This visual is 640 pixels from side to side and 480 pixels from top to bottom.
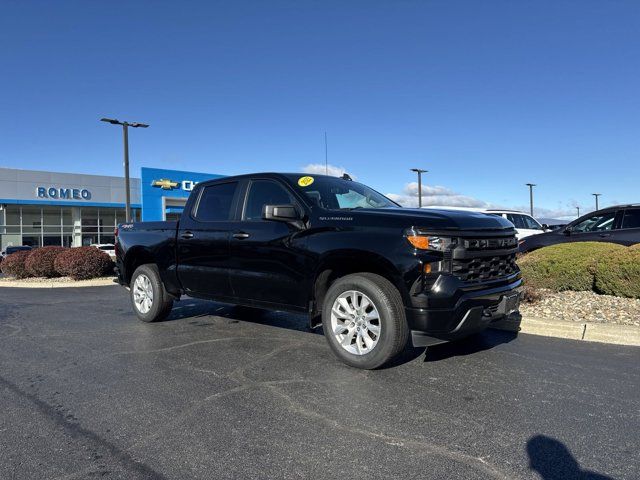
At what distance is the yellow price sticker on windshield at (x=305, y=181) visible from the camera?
5.49m

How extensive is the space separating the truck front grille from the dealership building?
108 ft

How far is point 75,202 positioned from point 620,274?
38.3m

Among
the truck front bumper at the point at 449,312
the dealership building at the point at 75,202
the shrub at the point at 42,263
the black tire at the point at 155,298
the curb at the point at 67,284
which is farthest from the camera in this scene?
the dealership building at the point at 75,202

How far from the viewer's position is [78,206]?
38.6 meters

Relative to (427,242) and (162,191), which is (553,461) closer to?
(427,242)

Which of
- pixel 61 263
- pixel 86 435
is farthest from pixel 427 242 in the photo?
pixel 61 263

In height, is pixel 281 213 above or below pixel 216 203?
below

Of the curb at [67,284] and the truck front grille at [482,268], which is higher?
the truck front grille at [482,268]

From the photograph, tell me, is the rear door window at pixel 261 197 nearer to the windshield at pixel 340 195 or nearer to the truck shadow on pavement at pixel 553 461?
the windshield at pixel 340 195

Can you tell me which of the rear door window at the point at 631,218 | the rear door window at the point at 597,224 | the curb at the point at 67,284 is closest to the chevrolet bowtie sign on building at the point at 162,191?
the curb at the point at 67,284

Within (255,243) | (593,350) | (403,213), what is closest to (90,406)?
(255,243)

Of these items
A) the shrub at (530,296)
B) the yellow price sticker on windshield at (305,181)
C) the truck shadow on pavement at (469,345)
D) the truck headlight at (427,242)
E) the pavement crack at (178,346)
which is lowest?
the truck shadow on pavement at (469,345)

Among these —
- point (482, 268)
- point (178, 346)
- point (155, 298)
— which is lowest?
point (178, 346)

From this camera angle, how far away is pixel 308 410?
3.68 m
